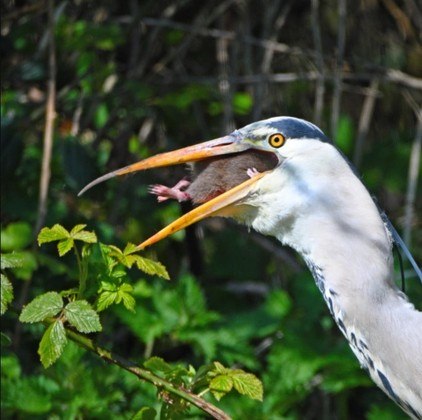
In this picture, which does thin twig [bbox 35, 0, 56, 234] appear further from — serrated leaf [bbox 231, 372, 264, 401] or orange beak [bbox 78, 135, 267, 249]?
serrated leaf [bbox 231, 372, 264, 401]

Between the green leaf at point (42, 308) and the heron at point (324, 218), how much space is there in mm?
227

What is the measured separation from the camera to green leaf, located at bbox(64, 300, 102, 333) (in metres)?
2.05

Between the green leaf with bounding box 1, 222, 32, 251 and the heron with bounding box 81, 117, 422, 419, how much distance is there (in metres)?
1.06

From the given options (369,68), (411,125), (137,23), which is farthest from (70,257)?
(411,125)

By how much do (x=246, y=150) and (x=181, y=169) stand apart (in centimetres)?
206

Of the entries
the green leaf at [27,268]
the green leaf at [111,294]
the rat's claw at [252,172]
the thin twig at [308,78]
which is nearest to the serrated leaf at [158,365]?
the green leaf at [111,294]

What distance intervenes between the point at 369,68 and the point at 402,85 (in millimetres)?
189

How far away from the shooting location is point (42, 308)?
210 cm

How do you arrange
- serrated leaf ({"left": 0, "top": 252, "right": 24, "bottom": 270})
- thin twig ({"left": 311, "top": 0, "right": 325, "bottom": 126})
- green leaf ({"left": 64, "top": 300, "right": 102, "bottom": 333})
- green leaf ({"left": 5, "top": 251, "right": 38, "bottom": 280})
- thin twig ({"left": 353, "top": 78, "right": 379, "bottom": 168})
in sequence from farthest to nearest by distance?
thin twig ({"left": 353, "top": 78, "right": 379, "bottom": 168}) < thin twig ({"left": 311, "top": 0, "right": 325, "bottom": 126}) < green leaf ({"left": 5, "top": 251, "right": 38, "bottom": 280}) < serrated leaf ({"left": 0, "top": 252, "right": 24, "bottom": 270}) < green leaf ({"left": 64, "top": 300, "right": 102, "bottom": 333})

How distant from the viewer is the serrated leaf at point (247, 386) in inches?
85.7

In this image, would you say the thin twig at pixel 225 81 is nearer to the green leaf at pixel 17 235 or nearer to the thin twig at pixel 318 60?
the thin twig at pixel 318 60

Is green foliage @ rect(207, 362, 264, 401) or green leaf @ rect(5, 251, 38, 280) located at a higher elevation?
green foliage @ rect(207, 362, 264, 401)

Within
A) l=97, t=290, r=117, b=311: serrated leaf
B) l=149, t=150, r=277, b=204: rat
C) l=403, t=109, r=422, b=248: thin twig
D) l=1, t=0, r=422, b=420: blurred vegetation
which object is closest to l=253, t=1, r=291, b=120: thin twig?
l=1, t=0, r=422, b=420: blurred vegetation

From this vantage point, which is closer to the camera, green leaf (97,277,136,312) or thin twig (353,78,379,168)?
green leaf (97,277,136,312)
